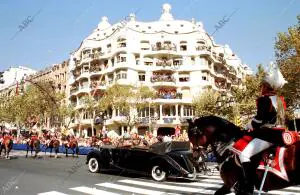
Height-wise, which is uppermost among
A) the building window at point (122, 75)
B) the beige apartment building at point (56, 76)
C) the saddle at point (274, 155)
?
the beige apartment building at point (56, 76)

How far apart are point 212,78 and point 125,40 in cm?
1708

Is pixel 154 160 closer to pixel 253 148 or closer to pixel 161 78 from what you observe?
pixel 253 148

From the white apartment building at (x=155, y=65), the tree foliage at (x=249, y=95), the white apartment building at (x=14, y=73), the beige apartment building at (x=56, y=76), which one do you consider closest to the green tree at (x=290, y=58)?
the tree foliage at (x=249, y=95)

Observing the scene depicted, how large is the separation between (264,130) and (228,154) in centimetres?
76

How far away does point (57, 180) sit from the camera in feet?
41.7

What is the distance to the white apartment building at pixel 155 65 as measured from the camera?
185 ft

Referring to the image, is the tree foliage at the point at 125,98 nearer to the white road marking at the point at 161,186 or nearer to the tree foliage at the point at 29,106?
the tree foliage at the point at 29,106

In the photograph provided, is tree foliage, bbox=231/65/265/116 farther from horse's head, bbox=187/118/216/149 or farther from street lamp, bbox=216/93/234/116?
horse's head, bbox=187/118/216/149

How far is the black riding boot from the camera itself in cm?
577

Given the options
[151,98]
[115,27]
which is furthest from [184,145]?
[115,27]

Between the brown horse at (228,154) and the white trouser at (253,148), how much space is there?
0.31 feet

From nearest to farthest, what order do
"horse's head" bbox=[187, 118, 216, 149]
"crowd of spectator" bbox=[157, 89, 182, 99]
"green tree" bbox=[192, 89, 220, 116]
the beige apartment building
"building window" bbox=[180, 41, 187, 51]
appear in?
"horse's head" bbox=[187, 118, 216, 149] < "green tree" bbox=[192, 89, 220, 116] < "crowd of spectator" bbox=[157, 89, 182, 99] < "building window" bbox=[180, 41, 187, 51] < the beige apartment building

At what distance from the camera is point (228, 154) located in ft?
Answer: 20.1

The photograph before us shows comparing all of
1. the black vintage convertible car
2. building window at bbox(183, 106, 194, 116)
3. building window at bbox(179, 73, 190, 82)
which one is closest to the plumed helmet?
the black vintage convertible car
